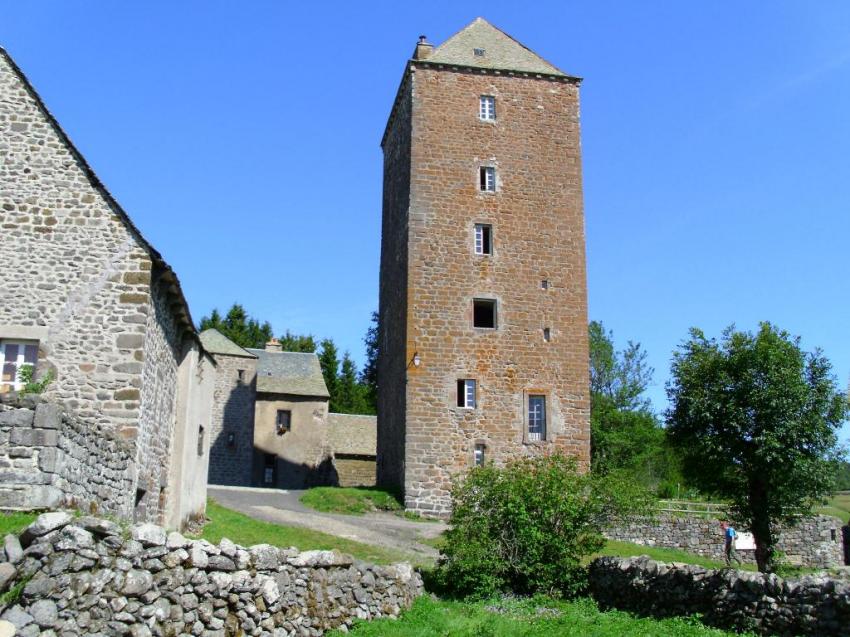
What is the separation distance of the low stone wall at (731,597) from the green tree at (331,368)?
50.4 m

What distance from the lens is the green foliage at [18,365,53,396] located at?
13.1m

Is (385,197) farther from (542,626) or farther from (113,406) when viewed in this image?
Answer: (542,626)

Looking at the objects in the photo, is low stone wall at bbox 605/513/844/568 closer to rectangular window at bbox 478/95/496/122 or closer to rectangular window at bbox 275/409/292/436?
rectangular window at bbox 478/95/496/122

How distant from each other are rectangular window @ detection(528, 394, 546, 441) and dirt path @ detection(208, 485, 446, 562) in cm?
476

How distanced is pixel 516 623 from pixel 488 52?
24.5 m

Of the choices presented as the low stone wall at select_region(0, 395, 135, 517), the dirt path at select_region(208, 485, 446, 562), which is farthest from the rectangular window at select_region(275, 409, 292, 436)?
the low stone wall at select_region(0, 395, 135, 517)

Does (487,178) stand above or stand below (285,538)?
above

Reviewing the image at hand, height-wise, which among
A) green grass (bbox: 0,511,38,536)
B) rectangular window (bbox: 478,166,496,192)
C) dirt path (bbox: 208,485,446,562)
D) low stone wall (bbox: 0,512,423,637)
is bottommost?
dirt path (bbox: 208,485,446,562)

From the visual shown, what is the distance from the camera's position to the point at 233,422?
4441 cm

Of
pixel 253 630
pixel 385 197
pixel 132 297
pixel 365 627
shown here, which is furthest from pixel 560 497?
pixel 385 197

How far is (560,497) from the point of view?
53.2 feet

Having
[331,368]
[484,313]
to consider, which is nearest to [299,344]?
[331,368]

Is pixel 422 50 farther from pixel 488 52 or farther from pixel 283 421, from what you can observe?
Result: pixel 283 421

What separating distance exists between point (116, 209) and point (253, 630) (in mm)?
8491
